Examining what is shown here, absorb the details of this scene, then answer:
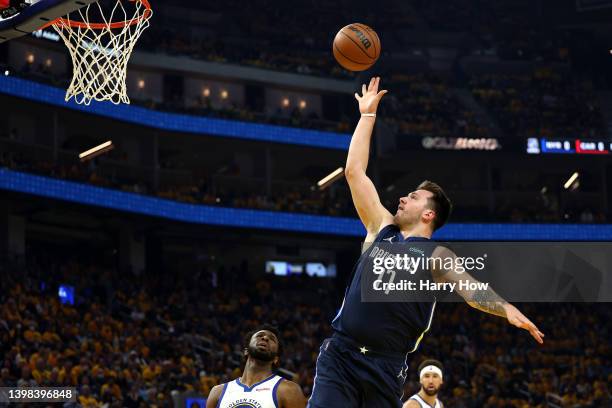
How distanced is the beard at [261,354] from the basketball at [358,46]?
257 cm

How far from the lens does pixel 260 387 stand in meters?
7.49

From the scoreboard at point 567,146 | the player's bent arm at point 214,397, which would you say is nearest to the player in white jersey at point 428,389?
the player's bent arm at point 214,397

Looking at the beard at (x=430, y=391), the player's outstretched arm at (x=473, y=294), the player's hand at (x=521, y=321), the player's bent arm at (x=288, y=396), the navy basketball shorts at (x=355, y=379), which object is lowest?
the beard at (x=430, y=391)

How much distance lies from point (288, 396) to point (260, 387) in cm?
22

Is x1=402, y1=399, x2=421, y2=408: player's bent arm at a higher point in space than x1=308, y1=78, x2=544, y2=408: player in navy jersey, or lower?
lower

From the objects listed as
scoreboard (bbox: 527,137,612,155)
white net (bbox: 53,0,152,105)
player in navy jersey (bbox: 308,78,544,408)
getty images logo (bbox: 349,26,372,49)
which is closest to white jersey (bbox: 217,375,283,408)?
player in navy jersey (bbox: 308,78,544,408)

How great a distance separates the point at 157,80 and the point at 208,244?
6402 mm

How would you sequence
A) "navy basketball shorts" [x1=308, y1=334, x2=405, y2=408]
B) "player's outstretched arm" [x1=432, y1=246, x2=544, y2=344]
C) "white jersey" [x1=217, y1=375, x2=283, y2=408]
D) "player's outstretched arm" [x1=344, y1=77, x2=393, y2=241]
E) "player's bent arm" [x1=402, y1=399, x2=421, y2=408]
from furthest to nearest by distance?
"player's bent arm" [x1=402, y1=399, x2=421, y2=408]
"white jersey" [x1=217, y1=375, x2=283, y2=408]
"player's outstretched arm" [x1=344, y1=77, x2=393, y2=241]
"navy basketball shorts" [x1=308, y1=334, x2=405, y2=408]
"player's outstretched arm" [x1=432, y1=246, x2=544, y2=344]

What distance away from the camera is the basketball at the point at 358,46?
841 cm

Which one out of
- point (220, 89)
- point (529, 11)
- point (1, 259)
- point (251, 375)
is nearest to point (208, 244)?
point (220, 89)

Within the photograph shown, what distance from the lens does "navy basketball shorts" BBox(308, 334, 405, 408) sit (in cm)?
547

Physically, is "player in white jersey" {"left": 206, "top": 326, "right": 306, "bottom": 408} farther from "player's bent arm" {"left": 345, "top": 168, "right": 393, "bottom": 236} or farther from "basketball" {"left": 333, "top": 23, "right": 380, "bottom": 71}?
"basketball" {"left": 333, "top": 23, "right": 380, "bottom": 71}

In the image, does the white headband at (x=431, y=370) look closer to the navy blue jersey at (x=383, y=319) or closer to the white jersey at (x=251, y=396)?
the white jersey at (x=251, y=396)

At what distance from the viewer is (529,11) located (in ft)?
151
